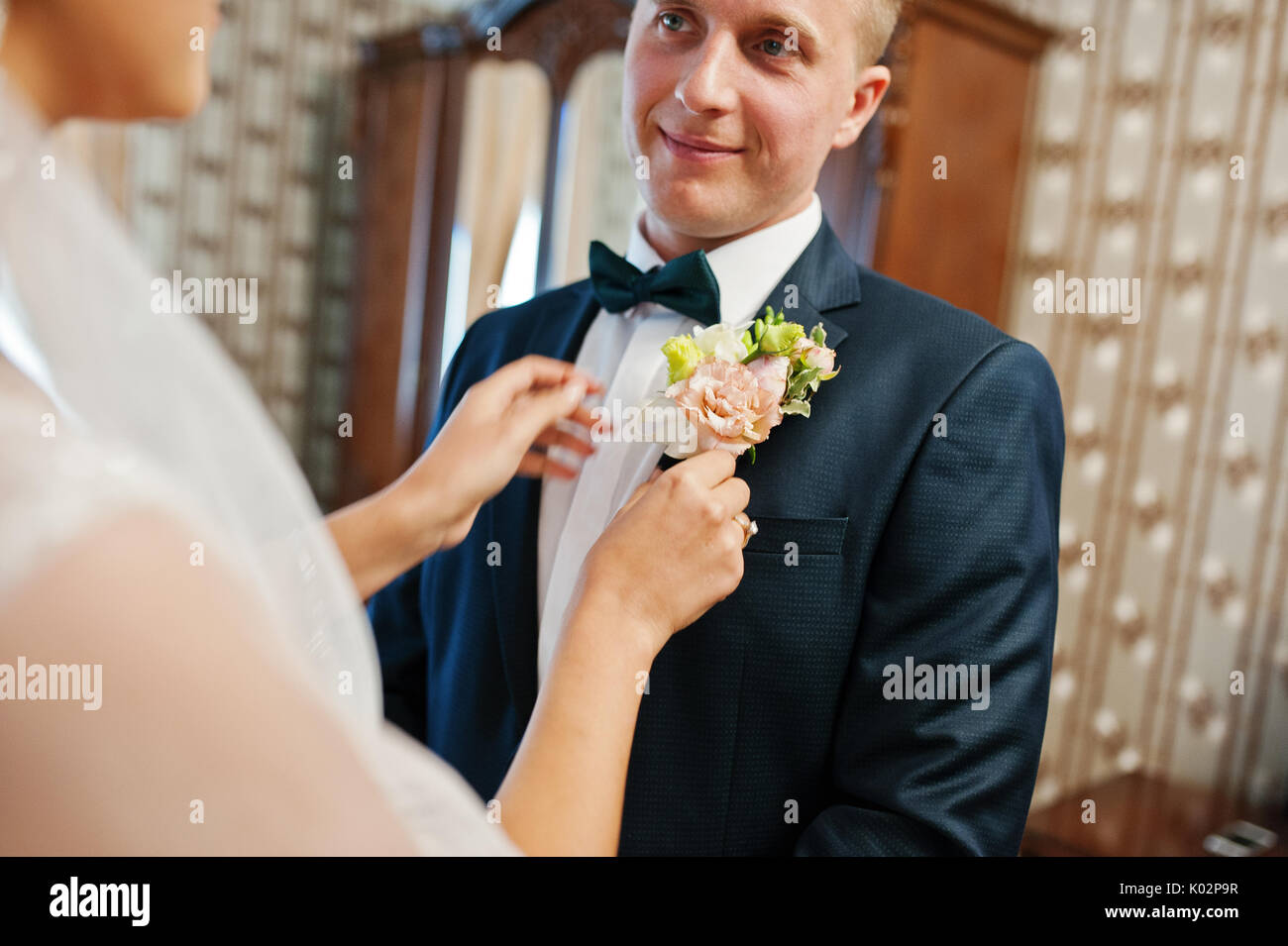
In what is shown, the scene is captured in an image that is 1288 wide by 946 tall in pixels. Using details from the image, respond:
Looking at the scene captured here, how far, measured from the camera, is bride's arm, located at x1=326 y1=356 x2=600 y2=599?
1073 mm

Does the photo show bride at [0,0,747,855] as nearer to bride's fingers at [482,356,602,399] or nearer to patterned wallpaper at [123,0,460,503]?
bride's fingers at [482,356,602,399]

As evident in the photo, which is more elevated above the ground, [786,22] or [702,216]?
[786,22]

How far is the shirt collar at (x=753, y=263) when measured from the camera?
1176mm

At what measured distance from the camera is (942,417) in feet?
3.40

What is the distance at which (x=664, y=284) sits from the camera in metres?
1.13

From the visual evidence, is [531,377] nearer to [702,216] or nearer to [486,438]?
[486,438]

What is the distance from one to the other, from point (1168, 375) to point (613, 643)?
7.39 ft

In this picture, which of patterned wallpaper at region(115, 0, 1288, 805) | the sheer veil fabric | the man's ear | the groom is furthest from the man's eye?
patterned wallpaper at region(115, 0, 1288, 805)

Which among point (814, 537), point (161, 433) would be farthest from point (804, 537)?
point (161, 433)

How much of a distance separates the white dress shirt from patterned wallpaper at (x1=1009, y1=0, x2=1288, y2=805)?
1.75m

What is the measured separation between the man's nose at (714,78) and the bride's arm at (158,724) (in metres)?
0.77
